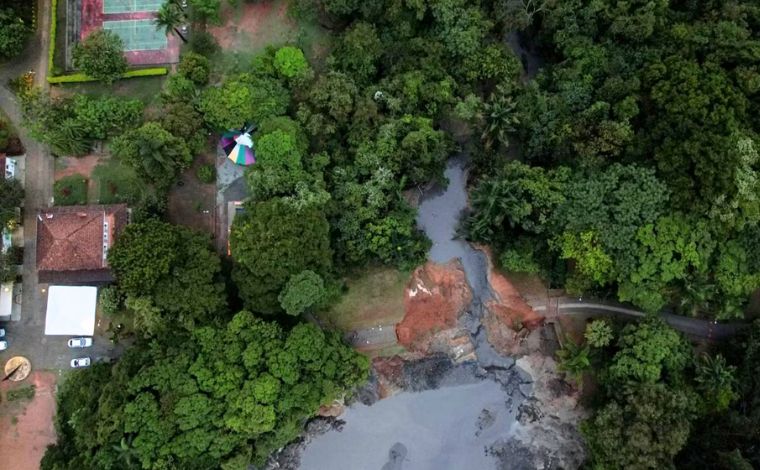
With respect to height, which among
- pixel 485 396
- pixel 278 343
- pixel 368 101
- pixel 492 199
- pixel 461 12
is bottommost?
pixel 485 396

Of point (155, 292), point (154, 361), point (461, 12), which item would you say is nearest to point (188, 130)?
point (155, 292)

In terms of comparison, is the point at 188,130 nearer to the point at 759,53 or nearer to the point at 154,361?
the point at 154,361

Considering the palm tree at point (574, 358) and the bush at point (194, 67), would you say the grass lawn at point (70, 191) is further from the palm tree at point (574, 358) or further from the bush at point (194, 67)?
the palm tree at point (574, 358)

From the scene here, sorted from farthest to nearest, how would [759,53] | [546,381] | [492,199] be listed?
[546,381]
[492,199]
[759,53]

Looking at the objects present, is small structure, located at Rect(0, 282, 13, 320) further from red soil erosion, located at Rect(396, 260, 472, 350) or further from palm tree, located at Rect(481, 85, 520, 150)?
palm tree, located at Rect(481, 85, 520, 150)

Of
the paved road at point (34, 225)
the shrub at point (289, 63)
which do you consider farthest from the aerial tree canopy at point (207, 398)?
the shrub at point (289, 63)

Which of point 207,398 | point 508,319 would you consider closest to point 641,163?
point 508,319

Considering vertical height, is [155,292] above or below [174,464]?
above
